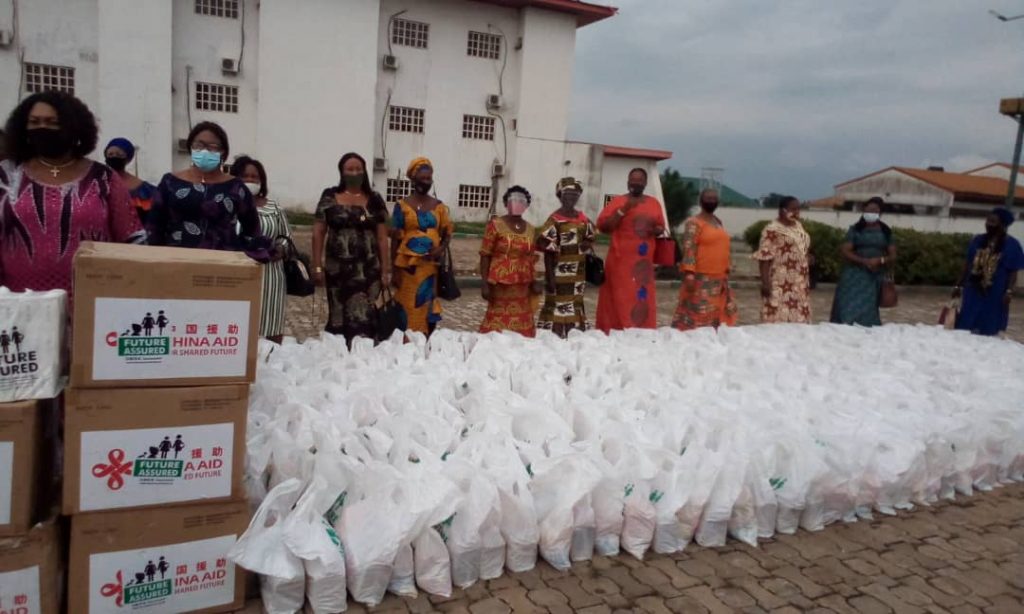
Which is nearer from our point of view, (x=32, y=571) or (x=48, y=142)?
(x=32, y=571)

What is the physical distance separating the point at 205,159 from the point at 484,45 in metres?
17.8

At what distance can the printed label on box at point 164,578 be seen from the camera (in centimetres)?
204

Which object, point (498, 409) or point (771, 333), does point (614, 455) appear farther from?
point (771, 333)

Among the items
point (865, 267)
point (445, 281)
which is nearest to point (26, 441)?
point (445, 281)

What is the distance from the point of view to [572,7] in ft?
63.3

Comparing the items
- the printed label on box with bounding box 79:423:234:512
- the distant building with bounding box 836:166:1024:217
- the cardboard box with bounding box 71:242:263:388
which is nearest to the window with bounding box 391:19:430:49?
the cardboard box with bounding box 71:242:263:388

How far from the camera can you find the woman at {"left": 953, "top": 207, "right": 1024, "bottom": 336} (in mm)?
6555

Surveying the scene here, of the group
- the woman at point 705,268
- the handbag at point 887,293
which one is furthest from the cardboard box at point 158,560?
the handbag at point 887,293

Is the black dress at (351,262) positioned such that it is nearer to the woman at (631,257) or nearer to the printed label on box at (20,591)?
the woman at (631,257)

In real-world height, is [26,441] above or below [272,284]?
below

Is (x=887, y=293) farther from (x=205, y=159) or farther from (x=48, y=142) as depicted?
(x=48, y=142)

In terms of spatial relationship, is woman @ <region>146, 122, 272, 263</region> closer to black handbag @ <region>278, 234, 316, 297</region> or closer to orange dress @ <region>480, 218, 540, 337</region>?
black handbag @ <region>278, 234, 316, 297</region>

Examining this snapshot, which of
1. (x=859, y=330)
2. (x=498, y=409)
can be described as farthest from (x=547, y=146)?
(x=498, y=409)

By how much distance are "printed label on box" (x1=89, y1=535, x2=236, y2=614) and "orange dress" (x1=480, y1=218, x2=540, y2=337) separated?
2957mm
